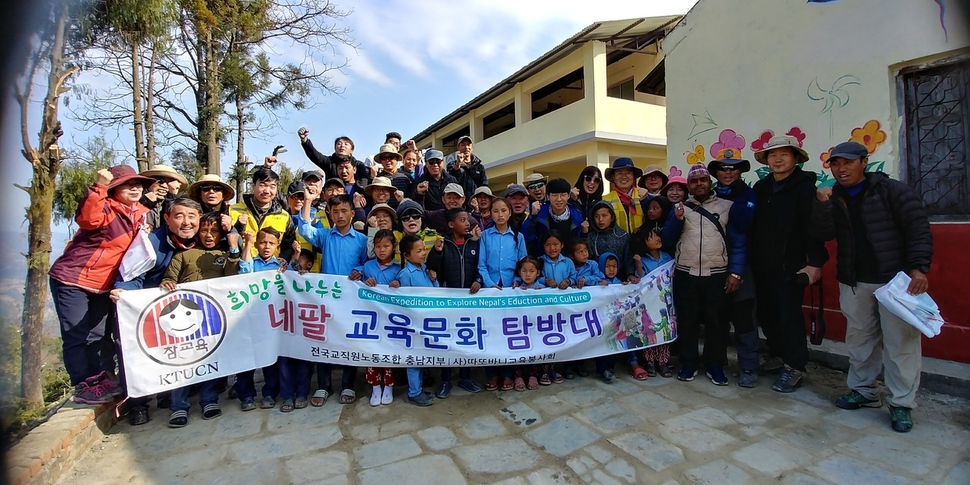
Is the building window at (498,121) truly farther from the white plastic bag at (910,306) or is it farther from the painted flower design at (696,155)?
the white plastic bag at (910,306)

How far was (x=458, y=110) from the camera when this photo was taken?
16203mm

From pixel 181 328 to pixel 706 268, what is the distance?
424 centimetres

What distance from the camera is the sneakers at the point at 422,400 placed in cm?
338

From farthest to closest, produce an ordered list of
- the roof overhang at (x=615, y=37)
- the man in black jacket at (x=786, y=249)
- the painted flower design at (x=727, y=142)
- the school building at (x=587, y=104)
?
the school building at (x=587, y=104)
the roof overhang at (x=615, y=37)
the painted flower design at (x=727, y=142)
the man in black jacket at (x=786, y=249)

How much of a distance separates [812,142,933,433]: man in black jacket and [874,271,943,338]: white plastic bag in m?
0.07

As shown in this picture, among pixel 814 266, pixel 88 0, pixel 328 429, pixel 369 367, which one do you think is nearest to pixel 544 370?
pixel 369 367

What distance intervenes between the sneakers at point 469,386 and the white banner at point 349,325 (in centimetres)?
25

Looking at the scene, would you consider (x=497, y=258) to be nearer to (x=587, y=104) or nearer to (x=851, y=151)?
(x=851, y=151)

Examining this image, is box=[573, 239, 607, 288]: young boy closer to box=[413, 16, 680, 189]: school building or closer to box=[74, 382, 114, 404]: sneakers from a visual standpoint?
box=[74, 382, 114, 404]: sneakers

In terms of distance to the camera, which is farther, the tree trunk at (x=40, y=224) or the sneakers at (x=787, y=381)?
the sneakers at (x=787, y=381)

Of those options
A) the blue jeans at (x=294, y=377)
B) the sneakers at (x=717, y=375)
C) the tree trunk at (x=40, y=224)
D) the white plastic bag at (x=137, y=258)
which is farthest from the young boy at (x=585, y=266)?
the tree trunk at (x=40, y=224)

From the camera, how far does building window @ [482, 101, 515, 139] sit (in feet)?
52.6

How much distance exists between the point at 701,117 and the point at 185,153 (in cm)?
966

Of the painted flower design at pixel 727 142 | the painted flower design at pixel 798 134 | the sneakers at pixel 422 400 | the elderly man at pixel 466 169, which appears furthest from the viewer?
the elderly man at pixel 466 169
